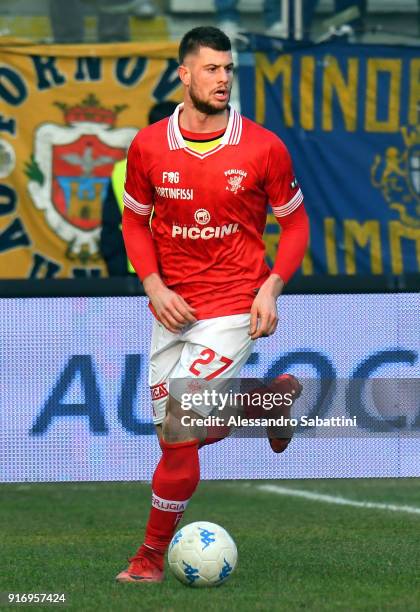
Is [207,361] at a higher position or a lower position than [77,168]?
higher

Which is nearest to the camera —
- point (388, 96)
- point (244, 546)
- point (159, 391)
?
point (159, 391)

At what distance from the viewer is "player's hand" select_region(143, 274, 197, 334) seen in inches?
222

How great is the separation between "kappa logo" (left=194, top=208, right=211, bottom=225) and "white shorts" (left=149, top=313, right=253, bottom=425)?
378 millimetres

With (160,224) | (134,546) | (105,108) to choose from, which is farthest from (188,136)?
(105,108)

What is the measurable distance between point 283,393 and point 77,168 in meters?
5.36

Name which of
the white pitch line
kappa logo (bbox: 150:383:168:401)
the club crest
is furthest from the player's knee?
the club crest

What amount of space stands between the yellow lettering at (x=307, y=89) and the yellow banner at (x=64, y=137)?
0.97 meters

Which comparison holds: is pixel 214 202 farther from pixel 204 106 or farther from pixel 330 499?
pixel 330 499

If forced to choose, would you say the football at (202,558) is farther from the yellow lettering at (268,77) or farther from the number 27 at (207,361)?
the yellow lettering at (268,77)

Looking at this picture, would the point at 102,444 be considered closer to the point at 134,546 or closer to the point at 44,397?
the point at 44,397

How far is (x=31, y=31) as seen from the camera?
11.3 m

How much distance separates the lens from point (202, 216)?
227 inches

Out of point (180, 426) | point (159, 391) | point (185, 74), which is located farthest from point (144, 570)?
point (185, 74)

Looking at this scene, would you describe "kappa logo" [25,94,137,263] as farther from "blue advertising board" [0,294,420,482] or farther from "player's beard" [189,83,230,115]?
"player's beard" [189,83,230,115]
